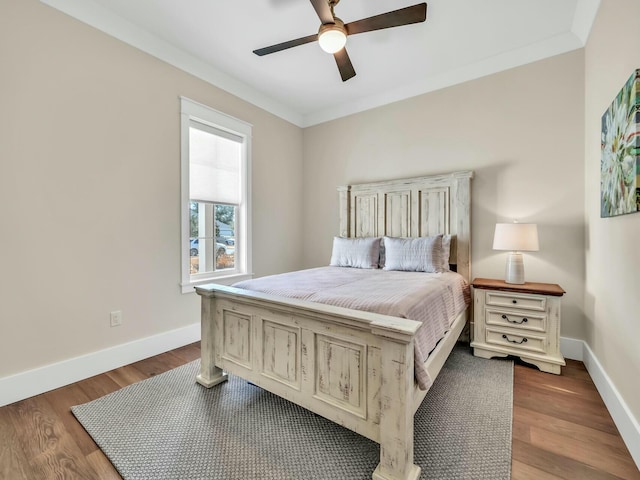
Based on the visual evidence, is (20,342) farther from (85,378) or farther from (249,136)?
(249,136)

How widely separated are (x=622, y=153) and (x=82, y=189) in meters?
3.50

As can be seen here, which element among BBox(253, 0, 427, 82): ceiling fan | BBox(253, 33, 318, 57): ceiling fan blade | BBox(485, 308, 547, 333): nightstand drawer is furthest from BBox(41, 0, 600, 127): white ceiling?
BBox(485, 308, 547, 333): nightstand drawer

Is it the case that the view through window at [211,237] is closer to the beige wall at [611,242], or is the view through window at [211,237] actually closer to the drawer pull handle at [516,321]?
the drawer pull handle at [516,321]

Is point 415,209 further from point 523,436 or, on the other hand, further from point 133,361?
point 133,361

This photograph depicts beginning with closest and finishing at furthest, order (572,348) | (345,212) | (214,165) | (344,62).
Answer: (344,62)
(572,348)
(214,165)
(345,212)

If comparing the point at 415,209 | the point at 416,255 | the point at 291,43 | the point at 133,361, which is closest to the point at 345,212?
the point at 415,209

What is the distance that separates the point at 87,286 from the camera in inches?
87.4

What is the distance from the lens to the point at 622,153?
1553 mm

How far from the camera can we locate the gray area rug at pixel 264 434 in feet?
4.40

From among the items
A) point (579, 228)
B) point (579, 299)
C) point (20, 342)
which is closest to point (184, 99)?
point (20, 342)

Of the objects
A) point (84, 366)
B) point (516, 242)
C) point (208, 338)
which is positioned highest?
→ point (516, 242)

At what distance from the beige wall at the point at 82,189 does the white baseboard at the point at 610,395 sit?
127 inches

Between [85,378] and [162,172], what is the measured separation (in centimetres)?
177

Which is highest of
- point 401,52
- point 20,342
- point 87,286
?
point 401,52
